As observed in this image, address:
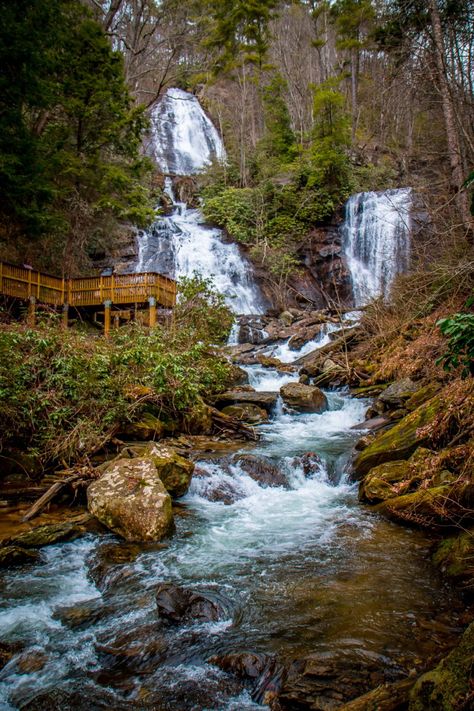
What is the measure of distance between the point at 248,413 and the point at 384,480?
17.1 feet

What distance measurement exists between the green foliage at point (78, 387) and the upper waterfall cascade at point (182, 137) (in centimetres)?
2937

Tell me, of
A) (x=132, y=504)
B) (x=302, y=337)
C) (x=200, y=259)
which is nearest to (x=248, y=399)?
(x=132, y=504)

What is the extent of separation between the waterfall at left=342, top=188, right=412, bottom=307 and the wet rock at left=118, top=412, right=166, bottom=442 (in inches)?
632

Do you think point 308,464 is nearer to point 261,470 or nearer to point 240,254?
point 261,470

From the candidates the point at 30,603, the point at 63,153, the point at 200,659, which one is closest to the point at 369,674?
the point at 200,659

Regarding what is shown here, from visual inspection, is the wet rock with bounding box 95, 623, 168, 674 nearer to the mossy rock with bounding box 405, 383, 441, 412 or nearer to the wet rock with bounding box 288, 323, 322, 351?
the mossy rock with bounding box 405, 383, 441, 412

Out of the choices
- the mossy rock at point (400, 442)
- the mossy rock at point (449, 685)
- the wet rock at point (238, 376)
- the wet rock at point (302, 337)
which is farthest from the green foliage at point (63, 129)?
the mossy rock at point (449, 685)

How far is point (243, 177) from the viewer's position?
101 ft

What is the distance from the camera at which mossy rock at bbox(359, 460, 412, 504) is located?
235 inches

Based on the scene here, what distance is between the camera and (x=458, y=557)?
418cm

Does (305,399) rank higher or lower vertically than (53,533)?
higher

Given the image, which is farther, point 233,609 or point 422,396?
point 422,396

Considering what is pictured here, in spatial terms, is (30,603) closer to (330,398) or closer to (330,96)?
(330,398)

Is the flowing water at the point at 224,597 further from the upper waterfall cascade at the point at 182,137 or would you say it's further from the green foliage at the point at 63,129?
the upper waterfall cascade at the point at 182,137
